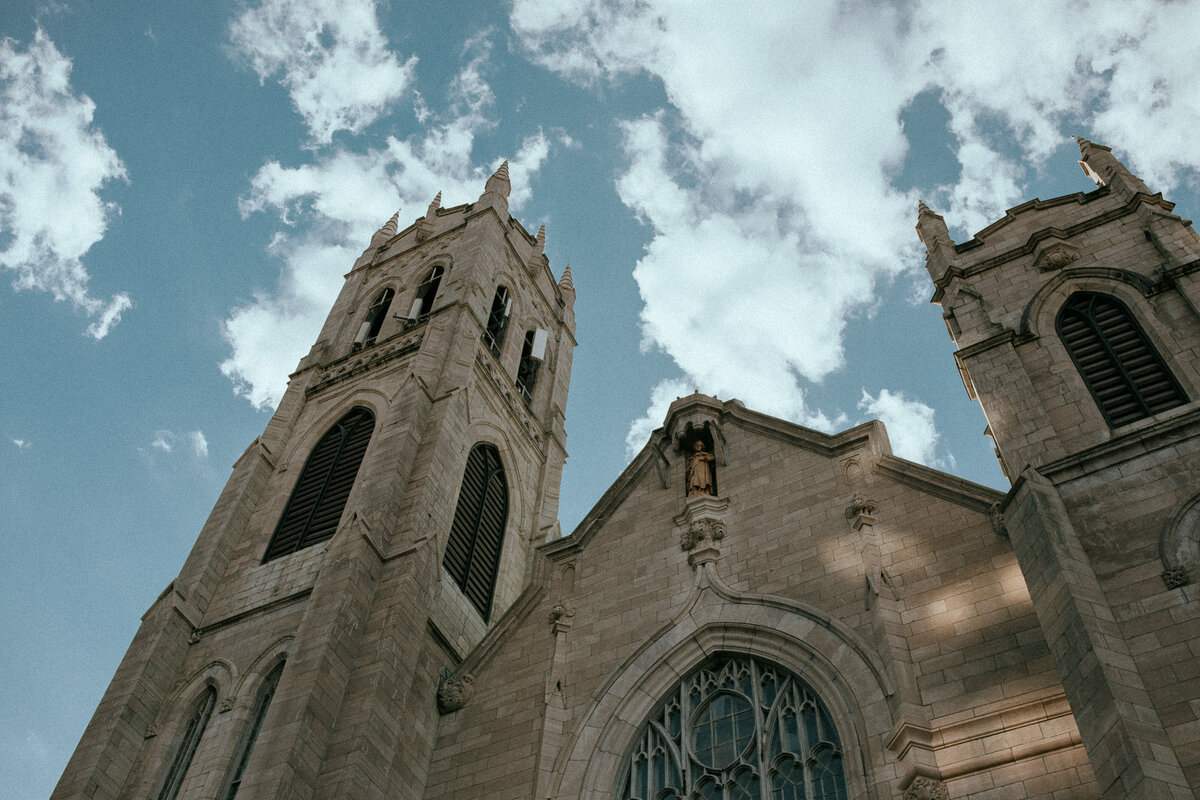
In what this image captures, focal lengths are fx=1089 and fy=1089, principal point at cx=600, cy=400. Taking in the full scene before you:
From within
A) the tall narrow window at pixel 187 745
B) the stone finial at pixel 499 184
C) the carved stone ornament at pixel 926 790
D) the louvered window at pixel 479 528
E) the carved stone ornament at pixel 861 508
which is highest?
the stone finial at pixel 499 184

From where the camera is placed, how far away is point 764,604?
14727 millimetres

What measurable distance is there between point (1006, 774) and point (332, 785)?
8.08 m

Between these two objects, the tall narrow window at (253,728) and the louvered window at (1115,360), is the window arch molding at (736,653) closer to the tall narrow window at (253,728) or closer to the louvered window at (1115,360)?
the tall narrow window at (253,728)

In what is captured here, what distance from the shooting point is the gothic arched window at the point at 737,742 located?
12.7 metres

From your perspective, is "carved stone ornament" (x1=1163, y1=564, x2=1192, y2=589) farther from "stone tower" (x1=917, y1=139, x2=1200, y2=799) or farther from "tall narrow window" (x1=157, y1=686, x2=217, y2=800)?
"tall narrow window" (x1=157, y1=686, x2=217, y2=800)

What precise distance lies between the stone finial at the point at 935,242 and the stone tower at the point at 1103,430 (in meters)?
0.05

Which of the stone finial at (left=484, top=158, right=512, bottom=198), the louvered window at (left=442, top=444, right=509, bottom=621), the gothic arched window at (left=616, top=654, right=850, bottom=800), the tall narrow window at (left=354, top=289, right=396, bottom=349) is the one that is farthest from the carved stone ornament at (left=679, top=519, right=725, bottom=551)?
the stone finial at (left=484, top=158, right=512, bottom=198)

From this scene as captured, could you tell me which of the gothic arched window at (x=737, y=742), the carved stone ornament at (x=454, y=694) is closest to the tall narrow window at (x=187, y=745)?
the carved stone ornament at (x=454, y=694)

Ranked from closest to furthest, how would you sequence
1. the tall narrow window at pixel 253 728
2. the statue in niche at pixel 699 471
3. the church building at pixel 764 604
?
the church building at pixel 764 604, the tall narrow window at pixel 253 728, the statue in niche at pixel 699 471

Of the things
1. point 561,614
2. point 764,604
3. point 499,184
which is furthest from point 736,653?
point 499,184

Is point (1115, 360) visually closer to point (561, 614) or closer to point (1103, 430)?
point (1103, 430)

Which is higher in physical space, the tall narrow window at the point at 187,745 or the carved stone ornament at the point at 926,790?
the tall narrow window at the point at 187,745

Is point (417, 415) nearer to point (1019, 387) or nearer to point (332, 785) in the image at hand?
point (332, 785)

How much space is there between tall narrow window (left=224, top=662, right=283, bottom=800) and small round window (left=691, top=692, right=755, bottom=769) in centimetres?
612
